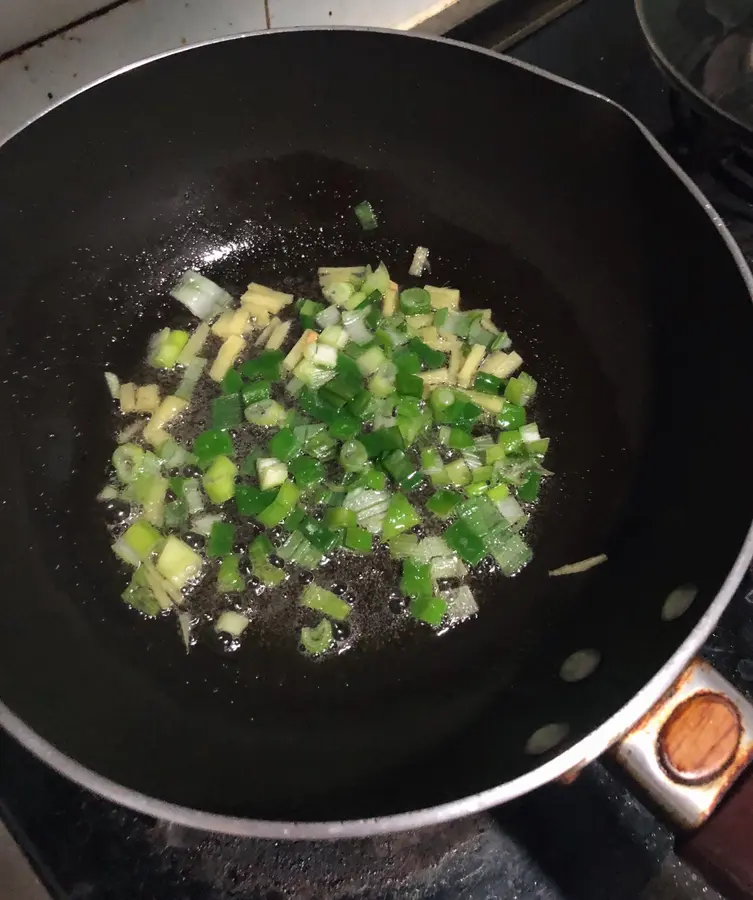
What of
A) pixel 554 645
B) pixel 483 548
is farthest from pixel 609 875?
pixel 483 548

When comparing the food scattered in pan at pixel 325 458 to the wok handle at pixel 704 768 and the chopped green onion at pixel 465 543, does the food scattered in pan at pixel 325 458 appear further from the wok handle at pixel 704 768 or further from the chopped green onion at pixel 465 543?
the wok handle at pixel 704 768

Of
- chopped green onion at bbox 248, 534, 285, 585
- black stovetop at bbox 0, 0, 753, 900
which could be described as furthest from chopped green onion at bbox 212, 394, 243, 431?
black stovetop at bbox 0, 0, 753, 900

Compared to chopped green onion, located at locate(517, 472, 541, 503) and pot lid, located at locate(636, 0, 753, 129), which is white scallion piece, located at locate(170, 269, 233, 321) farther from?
pot lid, located at locate(636, 0, 753, 129)

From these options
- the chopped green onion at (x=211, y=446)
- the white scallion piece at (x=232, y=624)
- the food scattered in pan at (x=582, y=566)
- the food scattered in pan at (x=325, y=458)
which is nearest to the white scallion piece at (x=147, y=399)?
the food scattered in pan at (x=325, y=458)

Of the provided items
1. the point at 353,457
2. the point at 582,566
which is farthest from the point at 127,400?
the point at 582,566

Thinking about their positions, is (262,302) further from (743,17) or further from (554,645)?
(743,17)

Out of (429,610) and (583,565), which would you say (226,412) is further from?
(583,565)
